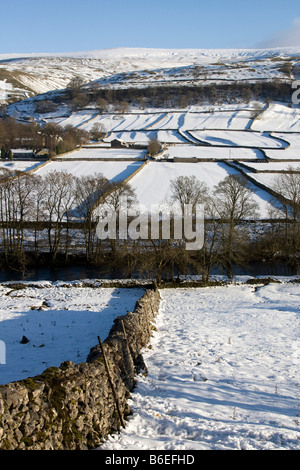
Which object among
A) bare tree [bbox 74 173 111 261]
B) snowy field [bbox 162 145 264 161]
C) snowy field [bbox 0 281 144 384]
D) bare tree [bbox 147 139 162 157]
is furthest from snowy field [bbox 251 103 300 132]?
snowy field [bbox 0 281 144 384]

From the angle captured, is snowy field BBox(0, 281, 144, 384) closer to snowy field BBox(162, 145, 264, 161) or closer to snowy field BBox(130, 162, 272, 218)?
snowy field BBox(130, 162, 272, 218)

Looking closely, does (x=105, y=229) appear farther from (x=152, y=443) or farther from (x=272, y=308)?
(x=152, y=443)

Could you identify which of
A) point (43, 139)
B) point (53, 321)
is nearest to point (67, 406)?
point (53, 321)

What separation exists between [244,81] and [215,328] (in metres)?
163

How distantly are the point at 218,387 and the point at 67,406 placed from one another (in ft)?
13.4

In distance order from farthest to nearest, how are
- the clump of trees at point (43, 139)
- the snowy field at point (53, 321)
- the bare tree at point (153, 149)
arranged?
1. the clump of trees at point (43, 139)
2. the bare tree at point (153, 149)
3. the snowy field at point (53, 321)

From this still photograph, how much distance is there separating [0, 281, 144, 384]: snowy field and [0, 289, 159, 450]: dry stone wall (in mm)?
2941

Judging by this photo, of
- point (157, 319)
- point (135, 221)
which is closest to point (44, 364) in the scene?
point (157, 319)

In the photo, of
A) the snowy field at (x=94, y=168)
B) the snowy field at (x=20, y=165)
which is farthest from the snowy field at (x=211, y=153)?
the snowy field at (x=20, y=165)

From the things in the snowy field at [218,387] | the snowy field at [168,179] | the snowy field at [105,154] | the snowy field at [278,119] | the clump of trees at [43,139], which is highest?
the snowy field at [278,119]

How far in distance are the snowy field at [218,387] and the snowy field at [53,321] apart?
8.08 feet

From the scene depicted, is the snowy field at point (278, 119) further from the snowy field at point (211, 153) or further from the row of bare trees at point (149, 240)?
the row of bare trees at point (149, 240)

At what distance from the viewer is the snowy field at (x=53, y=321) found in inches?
453

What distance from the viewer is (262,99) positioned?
14088cm
